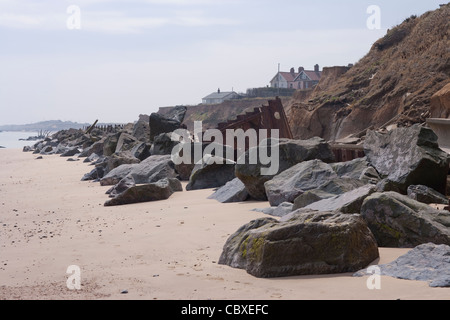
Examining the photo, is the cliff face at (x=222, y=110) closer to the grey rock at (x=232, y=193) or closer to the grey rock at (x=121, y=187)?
the grey rock at (x=121, y=187)

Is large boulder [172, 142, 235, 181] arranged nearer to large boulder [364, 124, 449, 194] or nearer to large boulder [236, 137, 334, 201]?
large boulder [236, 137, 334, 201]

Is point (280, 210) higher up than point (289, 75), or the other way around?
point (289, 75)

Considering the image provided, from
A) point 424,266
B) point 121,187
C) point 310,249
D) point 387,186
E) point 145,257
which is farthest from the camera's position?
point 121,187

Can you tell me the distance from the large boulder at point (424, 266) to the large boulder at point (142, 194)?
668cm

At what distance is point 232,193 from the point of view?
10656 millimetres

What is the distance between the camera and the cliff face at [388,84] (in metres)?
26.3

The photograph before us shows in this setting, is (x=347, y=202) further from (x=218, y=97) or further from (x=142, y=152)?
(x=218, y=97)

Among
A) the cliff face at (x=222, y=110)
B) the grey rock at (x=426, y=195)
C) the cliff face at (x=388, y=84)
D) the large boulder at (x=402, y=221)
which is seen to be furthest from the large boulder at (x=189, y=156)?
the cliff face at (x=222, y=110)

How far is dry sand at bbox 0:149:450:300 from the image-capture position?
4895mm

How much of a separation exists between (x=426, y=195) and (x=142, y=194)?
5354mm

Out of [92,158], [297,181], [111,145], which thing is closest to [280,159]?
[297,181]

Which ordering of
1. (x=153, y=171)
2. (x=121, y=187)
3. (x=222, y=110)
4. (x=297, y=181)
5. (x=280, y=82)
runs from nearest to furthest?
(x=297, y=181) → (x=121, y=187) → (x=153, y=171) → (x=222, y=110) → (x=280, y=82)

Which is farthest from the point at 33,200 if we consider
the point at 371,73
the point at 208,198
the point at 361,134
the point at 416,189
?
the point at 371,73

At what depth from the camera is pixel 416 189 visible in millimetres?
8398
